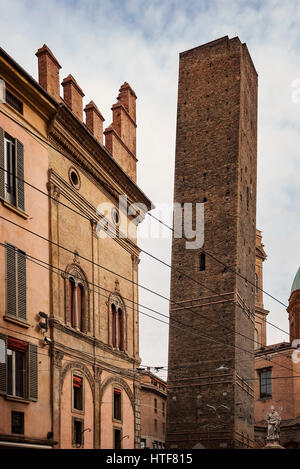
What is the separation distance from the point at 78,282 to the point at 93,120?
517cm

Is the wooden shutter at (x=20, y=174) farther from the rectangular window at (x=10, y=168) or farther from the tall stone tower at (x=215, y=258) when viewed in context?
the tall stone tower at (x=215, y=258)

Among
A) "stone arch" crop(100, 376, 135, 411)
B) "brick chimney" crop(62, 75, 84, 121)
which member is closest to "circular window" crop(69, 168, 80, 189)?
"brick chimney" crop(62, 75, 84, 121)

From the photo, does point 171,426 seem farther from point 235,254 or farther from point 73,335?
point 73,335

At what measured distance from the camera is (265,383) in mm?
53312

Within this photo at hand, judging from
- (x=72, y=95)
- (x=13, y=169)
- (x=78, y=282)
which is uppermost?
(x=72, y=95)

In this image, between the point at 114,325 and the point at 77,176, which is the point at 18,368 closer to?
the point at 114,325

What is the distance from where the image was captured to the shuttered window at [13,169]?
17.0 meters

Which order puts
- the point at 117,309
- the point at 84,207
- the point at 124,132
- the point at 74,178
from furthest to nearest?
the point at 124,132 → the point at 117,309 → the point at 84,207 → the point at 74,178

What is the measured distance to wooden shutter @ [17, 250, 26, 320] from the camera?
661 inches

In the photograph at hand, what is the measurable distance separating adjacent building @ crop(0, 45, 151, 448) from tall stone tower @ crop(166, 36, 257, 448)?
15.9 m

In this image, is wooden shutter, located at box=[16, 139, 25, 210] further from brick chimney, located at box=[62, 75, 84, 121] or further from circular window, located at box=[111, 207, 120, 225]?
circular window, located at box=[111, 207, 120, 225]

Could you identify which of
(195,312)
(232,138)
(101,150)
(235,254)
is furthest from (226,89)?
(101,150)

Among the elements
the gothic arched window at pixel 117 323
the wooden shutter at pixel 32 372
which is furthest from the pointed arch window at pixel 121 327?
the wooden shutter at pixel 32 372

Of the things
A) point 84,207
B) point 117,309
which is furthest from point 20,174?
point 117,309
